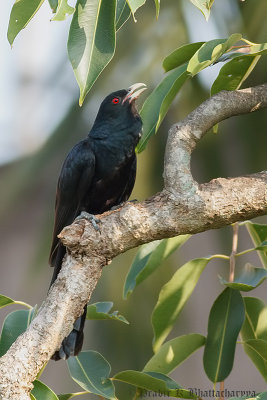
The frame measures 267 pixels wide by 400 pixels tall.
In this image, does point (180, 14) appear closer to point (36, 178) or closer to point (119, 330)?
point (36, 178)

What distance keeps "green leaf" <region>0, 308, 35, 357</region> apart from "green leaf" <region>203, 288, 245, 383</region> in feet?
2.62

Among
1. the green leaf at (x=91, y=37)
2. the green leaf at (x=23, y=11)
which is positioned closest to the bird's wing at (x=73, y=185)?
the green leaf at (x=91, y=37)

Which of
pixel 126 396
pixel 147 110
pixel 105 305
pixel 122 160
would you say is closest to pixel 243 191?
pixel 147 110

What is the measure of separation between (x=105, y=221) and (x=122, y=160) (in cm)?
147

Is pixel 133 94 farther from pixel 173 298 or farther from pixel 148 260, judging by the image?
pixel 173 298

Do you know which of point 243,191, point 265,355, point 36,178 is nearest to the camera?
point 243,191

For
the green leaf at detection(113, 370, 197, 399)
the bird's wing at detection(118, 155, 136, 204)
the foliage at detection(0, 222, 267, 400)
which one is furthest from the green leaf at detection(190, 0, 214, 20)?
the bird's wing at detection(118, 155, 136, 204)

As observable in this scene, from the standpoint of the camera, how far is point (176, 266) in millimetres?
4781

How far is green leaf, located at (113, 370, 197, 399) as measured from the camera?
8.14 feet

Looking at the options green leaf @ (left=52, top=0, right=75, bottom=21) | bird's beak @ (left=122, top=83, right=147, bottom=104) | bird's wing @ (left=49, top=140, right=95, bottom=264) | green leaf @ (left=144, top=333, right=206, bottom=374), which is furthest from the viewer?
bird's beak @ (left=122, top=83, right=147, bottom=104)

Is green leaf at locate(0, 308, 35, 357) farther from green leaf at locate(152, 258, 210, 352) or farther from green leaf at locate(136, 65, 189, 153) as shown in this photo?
green leaf at locate(136, 65, 189, 153)

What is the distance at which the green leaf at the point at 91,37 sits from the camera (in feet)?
7.18

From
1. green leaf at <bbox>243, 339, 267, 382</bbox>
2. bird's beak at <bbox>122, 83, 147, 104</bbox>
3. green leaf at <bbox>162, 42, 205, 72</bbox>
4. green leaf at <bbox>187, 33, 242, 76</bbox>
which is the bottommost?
green leaf at <bbox>243, 339, 267, 382</bbox>

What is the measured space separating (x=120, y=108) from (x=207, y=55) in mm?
1651
